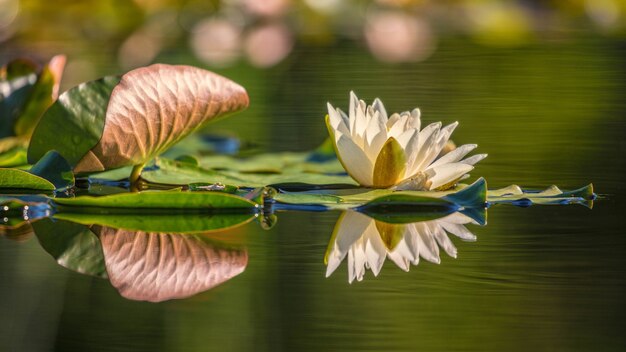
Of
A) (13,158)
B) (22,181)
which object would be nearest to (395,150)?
(22,181)

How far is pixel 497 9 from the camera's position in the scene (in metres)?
7.84

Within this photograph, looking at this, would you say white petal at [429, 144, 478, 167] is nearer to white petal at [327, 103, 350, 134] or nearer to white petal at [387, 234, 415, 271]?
white petal at [327, 103, 350, 134]

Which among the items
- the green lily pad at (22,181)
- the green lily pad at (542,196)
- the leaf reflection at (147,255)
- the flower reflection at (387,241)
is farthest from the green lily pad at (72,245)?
the green lily pad at (542,196)

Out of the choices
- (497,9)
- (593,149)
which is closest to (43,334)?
(593,149)

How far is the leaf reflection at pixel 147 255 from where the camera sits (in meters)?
1.31

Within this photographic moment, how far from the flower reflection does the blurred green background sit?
0.03m

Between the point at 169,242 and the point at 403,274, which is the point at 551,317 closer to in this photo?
the point at 403,274

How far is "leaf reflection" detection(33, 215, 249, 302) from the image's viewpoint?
131 centimetres

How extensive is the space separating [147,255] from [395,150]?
54cm

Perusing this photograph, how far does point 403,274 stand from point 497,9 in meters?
6.75

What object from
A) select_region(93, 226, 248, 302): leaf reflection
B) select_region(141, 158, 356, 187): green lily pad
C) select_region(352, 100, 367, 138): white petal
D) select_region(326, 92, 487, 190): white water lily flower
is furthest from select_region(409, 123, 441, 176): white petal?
select_region(93, 226, 248, 302): leaf reflection

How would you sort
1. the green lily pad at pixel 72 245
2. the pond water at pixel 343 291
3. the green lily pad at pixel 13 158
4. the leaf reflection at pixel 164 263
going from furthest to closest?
1. the green lily pad at pixel 13 158
2. the green lily pad at pixel 72 245
3. the leaf reflection at pixel 164 263
4. the pond water at pixel 343 291

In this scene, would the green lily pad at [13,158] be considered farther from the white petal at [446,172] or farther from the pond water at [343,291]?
the white petal at [446,172]

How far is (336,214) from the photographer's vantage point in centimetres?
179
